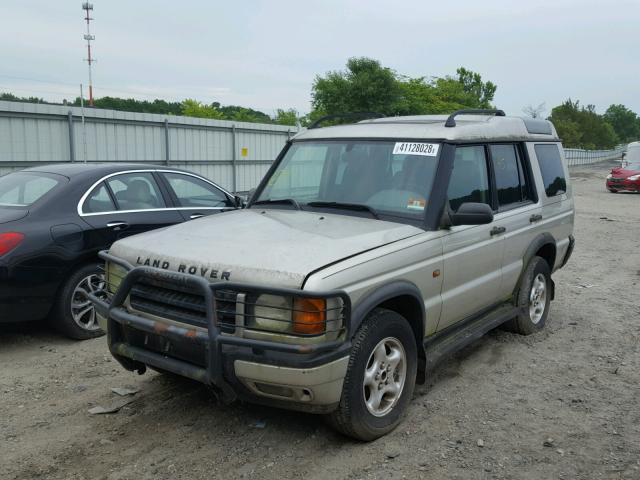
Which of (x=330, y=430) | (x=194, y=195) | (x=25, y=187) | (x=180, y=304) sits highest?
(x=25, y=187)

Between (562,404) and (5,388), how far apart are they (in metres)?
4.15

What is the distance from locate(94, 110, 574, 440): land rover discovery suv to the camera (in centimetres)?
328

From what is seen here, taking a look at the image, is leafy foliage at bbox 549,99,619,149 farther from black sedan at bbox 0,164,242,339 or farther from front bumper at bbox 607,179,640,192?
black sedan at bbox 0,164,242,339

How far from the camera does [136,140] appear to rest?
14336 millimetres

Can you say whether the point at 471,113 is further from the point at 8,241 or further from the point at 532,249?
the point at 8,241

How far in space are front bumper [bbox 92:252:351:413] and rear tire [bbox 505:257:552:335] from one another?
296cm

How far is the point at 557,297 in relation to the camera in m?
7.65

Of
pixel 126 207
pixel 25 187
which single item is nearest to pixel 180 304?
pixel 126 207

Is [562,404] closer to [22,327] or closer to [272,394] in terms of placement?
[272,394]

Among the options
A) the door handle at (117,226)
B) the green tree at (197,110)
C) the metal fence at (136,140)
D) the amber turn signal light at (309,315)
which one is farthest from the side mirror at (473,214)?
the green tree at (197,110)

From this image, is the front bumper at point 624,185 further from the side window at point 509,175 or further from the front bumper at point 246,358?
the front bumper at point 246,358

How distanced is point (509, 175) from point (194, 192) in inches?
137

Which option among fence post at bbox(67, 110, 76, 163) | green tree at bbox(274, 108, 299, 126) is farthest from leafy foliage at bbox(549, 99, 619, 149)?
fence post at bbox(67, 110, 76, 163)

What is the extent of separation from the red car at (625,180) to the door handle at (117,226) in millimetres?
24873
